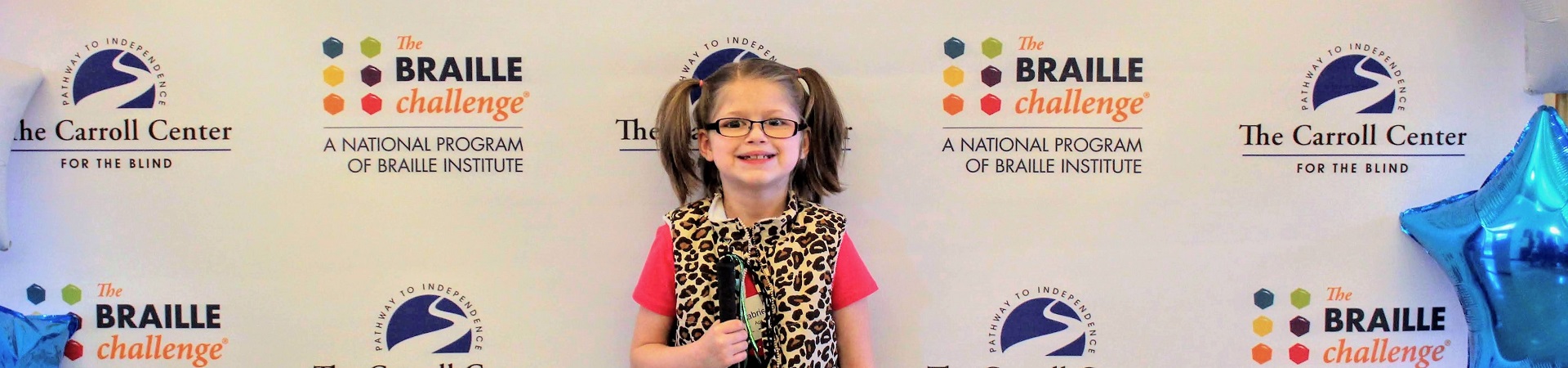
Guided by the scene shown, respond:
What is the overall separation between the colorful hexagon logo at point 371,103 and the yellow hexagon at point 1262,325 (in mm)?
1628

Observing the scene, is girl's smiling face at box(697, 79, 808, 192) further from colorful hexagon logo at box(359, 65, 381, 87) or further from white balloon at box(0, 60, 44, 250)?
white balloon at box(0, 60, 44, 250)

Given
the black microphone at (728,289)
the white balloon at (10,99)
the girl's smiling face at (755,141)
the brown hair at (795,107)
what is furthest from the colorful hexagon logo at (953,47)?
the white balloon at (10,99)

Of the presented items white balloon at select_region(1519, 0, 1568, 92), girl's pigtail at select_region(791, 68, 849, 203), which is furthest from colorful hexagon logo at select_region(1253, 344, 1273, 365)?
girl's pigtail at select_region(791, 68, 849, 203)

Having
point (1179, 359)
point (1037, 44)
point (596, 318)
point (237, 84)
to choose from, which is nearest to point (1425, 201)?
point (1179, 359)

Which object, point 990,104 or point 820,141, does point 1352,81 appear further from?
point 820,141

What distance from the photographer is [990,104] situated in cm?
160

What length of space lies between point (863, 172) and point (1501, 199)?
41.1 inches

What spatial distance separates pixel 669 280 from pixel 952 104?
58cm

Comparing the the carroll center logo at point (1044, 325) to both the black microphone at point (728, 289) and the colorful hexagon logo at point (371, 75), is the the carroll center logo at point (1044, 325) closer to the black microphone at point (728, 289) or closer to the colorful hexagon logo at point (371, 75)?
the black microphone at point (728, 289)

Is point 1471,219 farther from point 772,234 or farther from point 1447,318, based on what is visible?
point 772,234

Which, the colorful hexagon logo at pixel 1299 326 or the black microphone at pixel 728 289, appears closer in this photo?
the black microphone at pixel 728 289

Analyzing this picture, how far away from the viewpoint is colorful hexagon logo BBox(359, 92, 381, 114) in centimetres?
159

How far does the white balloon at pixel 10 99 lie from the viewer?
1.54 m

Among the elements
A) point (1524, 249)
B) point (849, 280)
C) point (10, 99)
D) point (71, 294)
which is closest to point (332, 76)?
point (10, 99)
